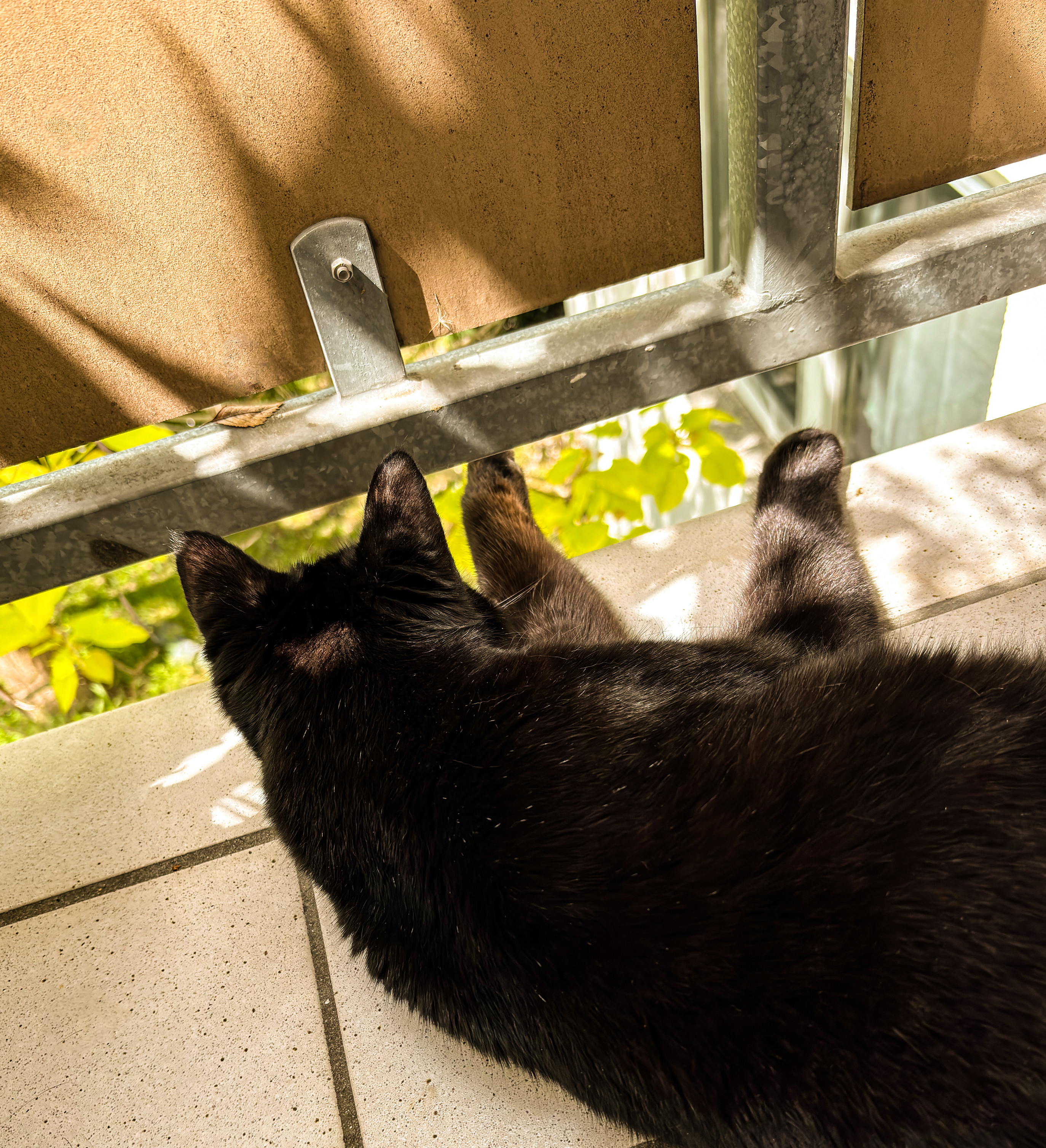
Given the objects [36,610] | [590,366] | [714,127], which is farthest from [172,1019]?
[714,127]

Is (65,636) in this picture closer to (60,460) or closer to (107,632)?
(107,632)

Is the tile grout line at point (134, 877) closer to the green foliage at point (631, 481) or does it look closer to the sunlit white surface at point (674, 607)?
the sunlit white surface at point (674, 607)

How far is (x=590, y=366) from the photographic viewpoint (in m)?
1.50

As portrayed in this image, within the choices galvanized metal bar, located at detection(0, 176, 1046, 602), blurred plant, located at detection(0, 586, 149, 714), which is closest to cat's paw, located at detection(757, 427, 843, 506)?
galvanized metal bar, located at detection(0, 176, 1046, 602)

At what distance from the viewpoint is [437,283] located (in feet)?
4.82

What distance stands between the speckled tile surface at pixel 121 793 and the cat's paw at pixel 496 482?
0.76 meters

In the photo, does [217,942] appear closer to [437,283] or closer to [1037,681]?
[437,283]

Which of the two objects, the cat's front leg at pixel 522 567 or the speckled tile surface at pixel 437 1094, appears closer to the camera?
the speckled tile surface at pixel 437 1094

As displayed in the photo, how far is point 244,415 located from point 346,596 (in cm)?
46

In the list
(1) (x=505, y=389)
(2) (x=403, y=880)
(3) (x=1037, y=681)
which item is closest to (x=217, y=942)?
(2) (x=403, y=880)

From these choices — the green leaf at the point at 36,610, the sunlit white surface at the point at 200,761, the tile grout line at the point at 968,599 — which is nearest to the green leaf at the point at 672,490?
the tile grout line at the point at 968,599

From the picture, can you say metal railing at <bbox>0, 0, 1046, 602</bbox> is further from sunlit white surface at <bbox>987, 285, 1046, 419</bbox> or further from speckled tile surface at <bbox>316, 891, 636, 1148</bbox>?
sunlit white surface at <bbox>987, 285, 1046, 419</bbox>

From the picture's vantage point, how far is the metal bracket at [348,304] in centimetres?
133

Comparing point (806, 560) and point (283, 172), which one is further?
point (806, 560)
